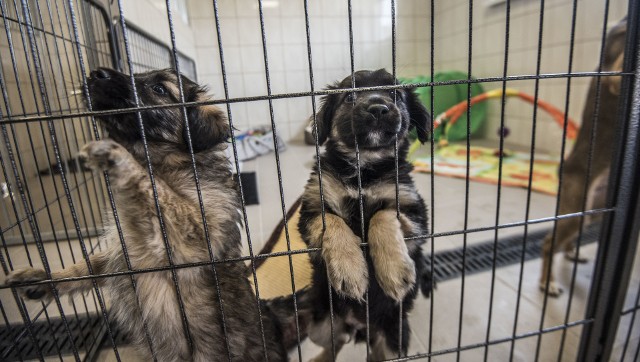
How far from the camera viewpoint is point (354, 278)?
43.0 inches

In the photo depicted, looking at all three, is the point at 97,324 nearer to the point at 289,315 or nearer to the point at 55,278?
the point at 55,278

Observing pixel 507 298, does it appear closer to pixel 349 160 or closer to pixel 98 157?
pixel 349 160

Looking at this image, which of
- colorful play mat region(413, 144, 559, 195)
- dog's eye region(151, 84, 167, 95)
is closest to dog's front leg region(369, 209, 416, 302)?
dog's eye region(151, 84, 167, 95)

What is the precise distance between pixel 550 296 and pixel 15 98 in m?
3.39

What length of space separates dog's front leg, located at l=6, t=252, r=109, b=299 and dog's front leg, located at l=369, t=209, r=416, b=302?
82 centimetres

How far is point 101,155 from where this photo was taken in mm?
896

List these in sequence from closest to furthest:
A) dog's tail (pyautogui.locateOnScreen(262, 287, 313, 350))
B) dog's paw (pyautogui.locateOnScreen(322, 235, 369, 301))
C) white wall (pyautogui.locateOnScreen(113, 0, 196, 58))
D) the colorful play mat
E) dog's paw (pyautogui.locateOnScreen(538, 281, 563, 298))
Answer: dog's paw (pyautogui.locateOnScreen(322, 235, 369, 301))
dog's tail (pyautogui.locateOnScreen(262, 287, 313, 350))
dog's paw (pyautogui.locateOnScreen(538, 281, 563, 298))
white wall (pyautogui.locateOnScreen(113, 0, 196, 58))
the colorful play mat

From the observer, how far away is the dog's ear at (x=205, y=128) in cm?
131

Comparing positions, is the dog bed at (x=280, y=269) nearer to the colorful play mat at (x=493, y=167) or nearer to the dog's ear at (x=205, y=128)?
the dog's ear at (x=205, y=128)

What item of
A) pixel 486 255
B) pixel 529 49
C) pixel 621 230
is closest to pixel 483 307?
pixel 486 255

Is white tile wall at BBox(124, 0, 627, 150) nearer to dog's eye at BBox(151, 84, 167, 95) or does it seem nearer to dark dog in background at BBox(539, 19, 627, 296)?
dark dog in background at BBox(539, 19, 627, 296)

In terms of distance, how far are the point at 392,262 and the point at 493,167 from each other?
3849 mm

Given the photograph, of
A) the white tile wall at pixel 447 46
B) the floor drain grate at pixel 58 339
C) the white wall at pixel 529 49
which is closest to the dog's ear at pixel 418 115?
the white tile wall at pixel 447 46

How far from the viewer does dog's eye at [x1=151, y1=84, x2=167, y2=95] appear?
1335 mm
